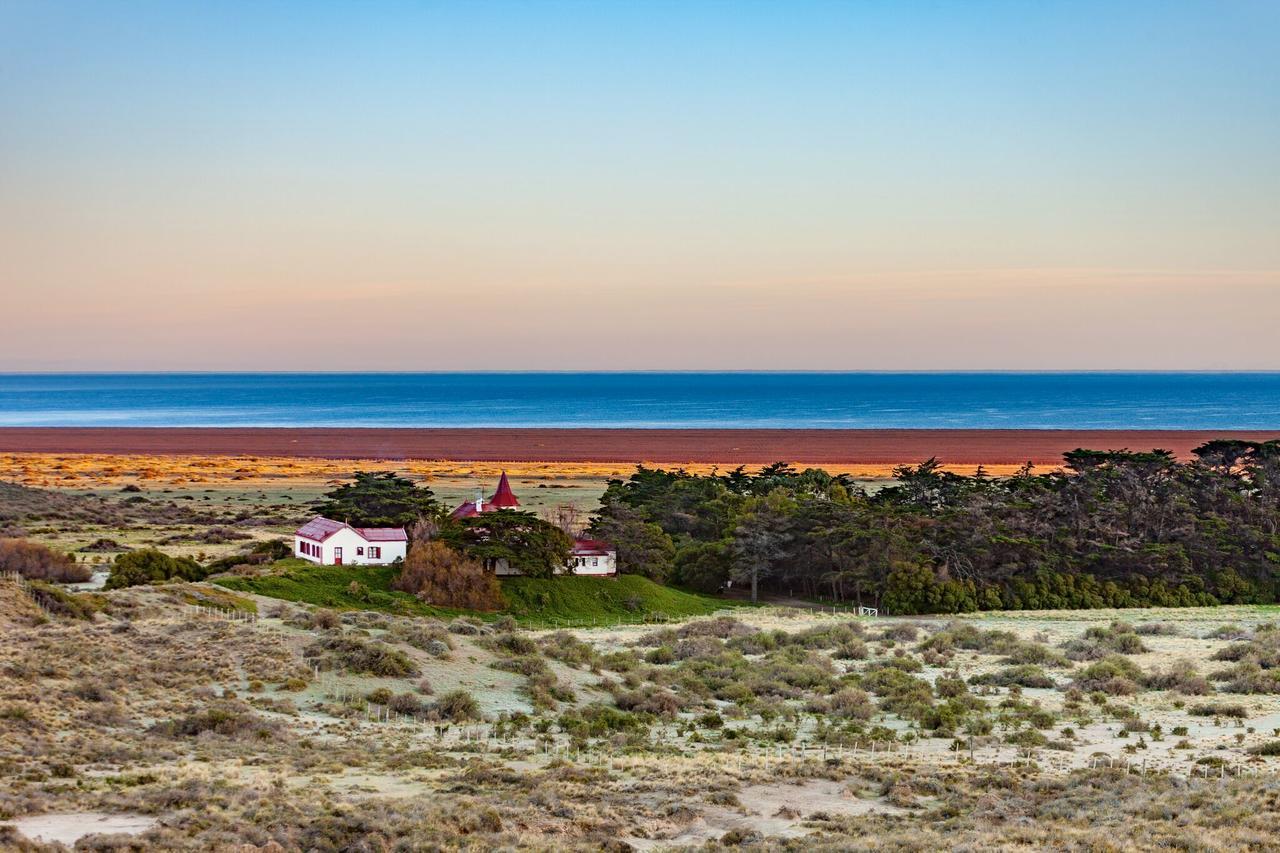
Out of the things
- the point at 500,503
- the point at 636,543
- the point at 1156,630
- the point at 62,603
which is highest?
the point at 500,503

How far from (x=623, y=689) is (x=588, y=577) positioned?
19.8 metres

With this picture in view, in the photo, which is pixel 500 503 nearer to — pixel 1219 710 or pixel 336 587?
pixel 336 587

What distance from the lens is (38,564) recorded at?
51281mm

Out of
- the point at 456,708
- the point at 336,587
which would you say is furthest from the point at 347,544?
the point at 456,708

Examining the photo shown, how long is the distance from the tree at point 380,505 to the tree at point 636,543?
30.2ft

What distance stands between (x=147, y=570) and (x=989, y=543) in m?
39.9

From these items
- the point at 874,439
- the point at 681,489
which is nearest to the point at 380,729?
the point at 681,489

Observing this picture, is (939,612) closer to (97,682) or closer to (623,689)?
(623,689)

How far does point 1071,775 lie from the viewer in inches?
1046

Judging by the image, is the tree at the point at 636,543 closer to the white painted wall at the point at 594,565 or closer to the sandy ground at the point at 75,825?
the white painted wall at the point at 594,565

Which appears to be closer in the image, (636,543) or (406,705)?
(406,705)

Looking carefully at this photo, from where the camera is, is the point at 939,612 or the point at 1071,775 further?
the point at 939,612

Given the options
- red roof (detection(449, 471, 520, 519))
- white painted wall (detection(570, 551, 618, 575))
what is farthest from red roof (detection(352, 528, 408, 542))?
white painted wall (detection(570, 551, 618, 575))

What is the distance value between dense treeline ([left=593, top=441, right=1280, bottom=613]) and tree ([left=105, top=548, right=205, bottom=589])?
20.0 m
